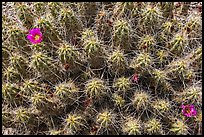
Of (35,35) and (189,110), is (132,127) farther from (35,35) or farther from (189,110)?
(35,35)

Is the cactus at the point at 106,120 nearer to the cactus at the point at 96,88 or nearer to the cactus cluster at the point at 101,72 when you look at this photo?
the cactus cluster at the point at 101,72

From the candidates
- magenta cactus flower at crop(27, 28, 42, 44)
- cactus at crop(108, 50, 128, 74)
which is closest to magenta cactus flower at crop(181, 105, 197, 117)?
cactus at crop(108, 50, 128, 74)

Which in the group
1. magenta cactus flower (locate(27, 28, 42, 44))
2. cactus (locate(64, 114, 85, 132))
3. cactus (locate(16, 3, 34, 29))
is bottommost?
cactus (locate(64, 114, 85, 132))

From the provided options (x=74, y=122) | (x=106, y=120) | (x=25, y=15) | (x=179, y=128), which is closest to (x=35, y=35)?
(x=25, y=15)

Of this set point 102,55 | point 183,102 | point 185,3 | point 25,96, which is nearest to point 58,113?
point 25,96

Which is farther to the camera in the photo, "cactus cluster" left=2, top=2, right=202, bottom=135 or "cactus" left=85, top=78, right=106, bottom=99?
"cactus cluster" left=2, top=2, right=202, bottom=135

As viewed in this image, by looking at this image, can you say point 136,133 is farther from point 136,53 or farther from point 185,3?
point 185,3

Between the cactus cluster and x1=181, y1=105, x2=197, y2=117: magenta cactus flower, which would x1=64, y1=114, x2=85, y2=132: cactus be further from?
x1=181, y1=105, x2=197, y2=117: magenta cactus flower
